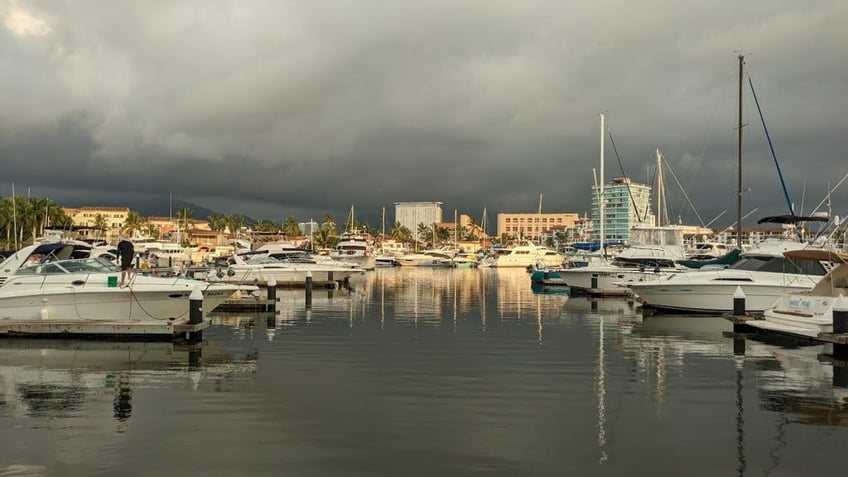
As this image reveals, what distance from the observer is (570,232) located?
7495 inches

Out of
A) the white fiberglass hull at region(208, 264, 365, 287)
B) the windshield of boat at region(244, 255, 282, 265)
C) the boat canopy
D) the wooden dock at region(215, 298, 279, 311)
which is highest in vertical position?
the boat canopy

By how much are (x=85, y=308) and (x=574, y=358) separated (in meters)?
13.8

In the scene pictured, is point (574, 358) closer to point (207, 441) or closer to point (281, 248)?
point (207, 441)

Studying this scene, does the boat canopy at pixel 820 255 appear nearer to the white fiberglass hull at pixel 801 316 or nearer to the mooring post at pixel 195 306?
the white fiberglass hull at pixel 801 316

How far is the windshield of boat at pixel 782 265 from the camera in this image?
26.6m

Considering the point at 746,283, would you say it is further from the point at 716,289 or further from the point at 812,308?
the point at 812,308

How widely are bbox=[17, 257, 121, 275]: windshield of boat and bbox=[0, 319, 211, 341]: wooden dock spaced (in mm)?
1798

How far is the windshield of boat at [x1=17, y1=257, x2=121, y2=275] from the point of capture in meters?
21.1

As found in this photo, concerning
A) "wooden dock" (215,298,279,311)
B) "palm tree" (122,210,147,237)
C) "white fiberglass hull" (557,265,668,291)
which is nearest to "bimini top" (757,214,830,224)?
"white fiberglass hull" (557,265,668,291)

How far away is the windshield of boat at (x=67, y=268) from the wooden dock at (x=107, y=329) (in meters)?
1.80

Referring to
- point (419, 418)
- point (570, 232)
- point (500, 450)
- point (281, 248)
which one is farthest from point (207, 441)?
point (570, 232)

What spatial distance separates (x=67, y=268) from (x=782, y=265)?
81.8ft

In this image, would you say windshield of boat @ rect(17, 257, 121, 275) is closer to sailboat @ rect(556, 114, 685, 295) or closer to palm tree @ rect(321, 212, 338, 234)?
sailboat @ rect(556, 114, 685, 295)

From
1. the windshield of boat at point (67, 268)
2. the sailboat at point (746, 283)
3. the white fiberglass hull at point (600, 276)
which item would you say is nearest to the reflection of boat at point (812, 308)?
the sailboat at point (746, 283)
